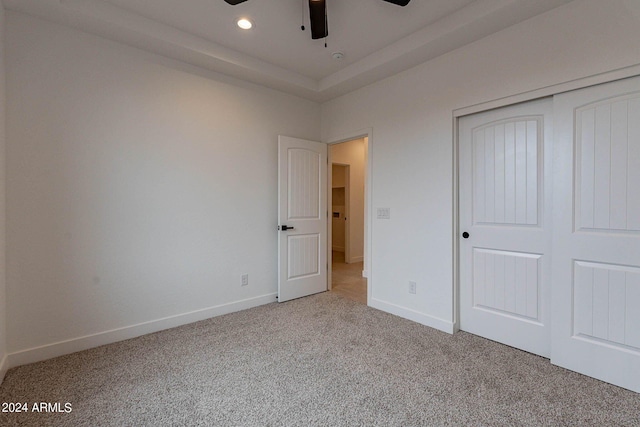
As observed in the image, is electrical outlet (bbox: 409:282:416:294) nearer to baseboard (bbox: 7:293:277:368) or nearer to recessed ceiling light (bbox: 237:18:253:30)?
baseboard (bbox: 7:293:277:368)

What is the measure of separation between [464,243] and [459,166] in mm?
730

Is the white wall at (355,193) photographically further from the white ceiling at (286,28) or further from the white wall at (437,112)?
the white ceiling at (286,28)

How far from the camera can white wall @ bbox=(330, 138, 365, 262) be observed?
6125 mm

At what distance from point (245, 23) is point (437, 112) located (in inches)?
75.9

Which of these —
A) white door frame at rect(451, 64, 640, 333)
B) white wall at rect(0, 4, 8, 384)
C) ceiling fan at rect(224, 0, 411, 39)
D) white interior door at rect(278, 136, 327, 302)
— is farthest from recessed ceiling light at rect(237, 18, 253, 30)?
white door frame at rect(451, 64, 640, 333)

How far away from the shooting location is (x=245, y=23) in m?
2.47

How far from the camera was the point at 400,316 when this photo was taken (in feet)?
10.2

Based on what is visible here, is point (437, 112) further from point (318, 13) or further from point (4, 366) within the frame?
point (4, 366)

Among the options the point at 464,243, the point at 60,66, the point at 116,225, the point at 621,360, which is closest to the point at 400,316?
the point at 464,243

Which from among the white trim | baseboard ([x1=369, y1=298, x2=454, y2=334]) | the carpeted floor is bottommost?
the carpeted floor

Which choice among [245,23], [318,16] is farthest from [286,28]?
[318,16]

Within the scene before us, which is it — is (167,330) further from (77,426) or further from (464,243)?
(464,243)

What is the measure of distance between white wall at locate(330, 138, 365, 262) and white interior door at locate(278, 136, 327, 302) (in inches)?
86.7

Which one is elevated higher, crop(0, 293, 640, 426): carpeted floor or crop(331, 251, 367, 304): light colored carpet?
crop(331, 251, 367, 304): light colored carpet
